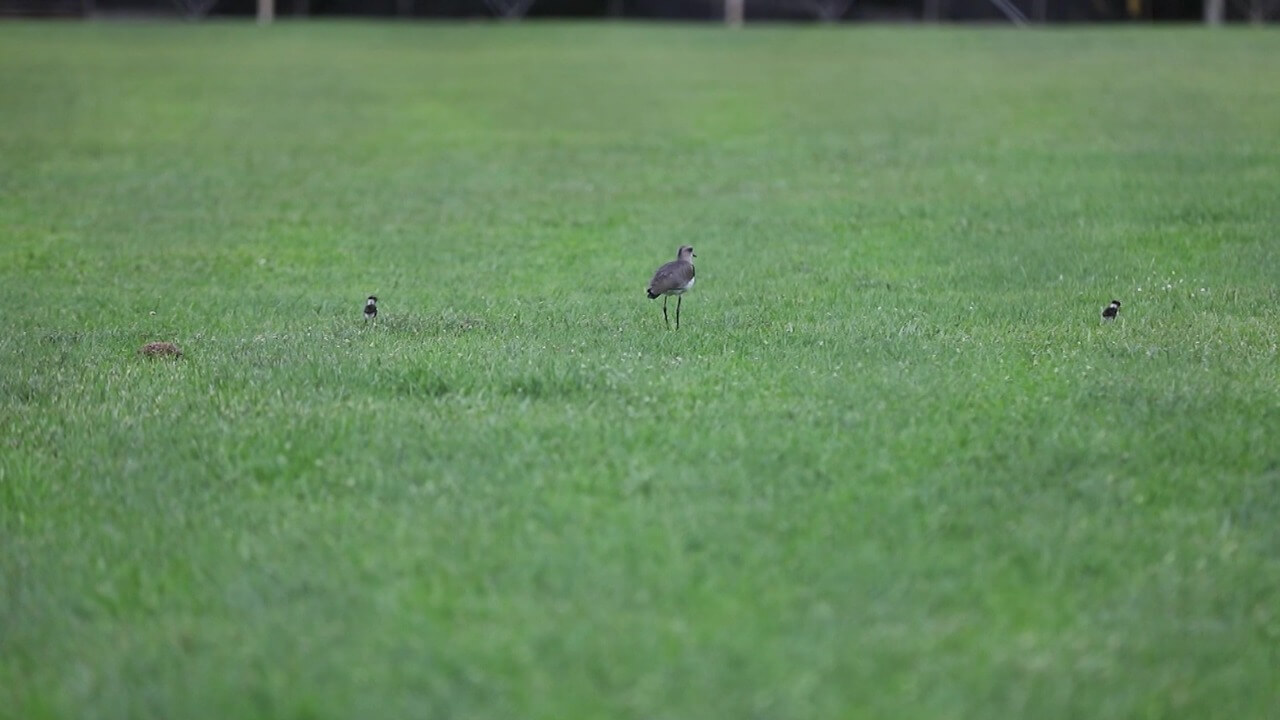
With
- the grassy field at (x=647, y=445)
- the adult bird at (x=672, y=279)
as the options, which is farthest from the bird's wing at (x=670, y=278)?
the grassy field at (x=647, y=445)

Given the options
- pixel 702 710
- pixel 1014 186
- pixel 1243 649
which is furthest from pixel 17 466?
pixel 1014 186

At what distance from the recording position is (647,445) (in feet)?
27.4

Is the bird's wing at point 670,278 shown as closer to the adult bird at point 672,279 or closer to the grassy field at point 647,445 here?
the adult bird at point 672,279

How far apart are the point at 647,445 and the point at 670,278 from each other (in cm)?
260

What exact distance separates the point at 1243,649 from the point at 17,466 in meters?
5.71

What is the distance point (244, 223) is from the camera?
17.2m

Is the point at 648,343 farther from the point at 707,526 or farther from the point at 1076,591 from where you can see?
the point at 1076,591

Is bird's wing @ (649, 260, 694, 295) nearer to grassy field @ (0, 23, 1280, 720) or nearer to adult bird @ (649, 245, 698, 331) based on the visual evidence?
adult bird @ (649, 245, 698, 331)

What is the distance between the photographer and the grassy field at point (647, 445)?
6051 millimetres

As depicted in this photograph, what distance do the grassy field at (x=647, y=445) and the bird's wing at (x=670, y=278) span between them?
38cm

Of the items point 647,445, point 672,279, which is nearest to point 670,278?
point 672,279

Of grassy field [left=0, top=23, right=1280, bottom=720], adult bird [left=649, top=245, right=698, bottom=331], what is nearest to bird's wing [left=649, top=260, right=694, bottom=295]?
adult bird [left=649, top=245, right=698, bottom=331]

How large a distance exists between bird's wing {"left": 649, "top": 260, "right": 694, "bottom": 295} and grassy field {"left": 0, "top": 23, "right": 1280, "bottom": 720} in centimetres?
38

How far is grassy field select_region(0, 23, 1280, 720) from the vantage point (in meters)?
6.05
